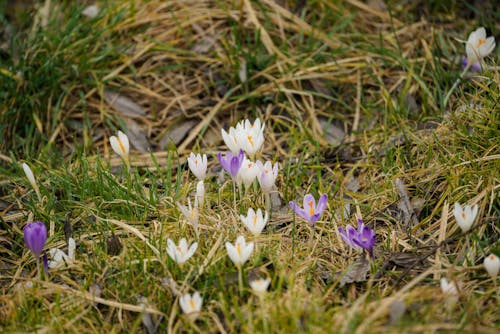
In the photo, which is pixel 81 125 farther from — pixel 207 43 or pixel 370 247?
pixel 370 247

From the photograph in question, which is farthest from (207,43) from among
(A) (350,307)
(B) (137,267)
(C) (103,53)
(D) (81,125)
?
(A) (350,307)

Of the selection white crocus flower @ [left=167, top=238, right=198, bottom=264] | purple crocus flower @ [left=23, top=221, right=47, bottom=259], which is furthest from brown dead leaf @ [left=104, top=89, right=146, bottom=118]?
white crocus flower @ [left=167, top=238, right=198, bottom=264]

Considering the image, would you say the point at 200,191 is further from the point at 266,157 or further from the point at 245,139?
the point at 266,157

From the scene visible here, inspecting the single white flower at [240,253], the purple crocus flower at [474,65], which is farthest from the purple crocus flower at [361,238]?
the purple crocus flower at [474,65]

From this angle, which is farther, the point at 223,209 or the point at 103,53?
the point at 103,53

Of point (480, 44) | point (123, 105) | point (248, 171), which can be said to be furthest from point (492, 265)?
point (123, 105)

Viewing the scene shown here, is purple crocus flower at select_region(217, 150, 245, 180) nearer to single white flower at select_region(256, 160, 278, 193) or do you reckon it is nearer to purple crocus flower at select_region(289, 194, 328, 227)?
single white flower at select_region(256, 160, 278, 193)
